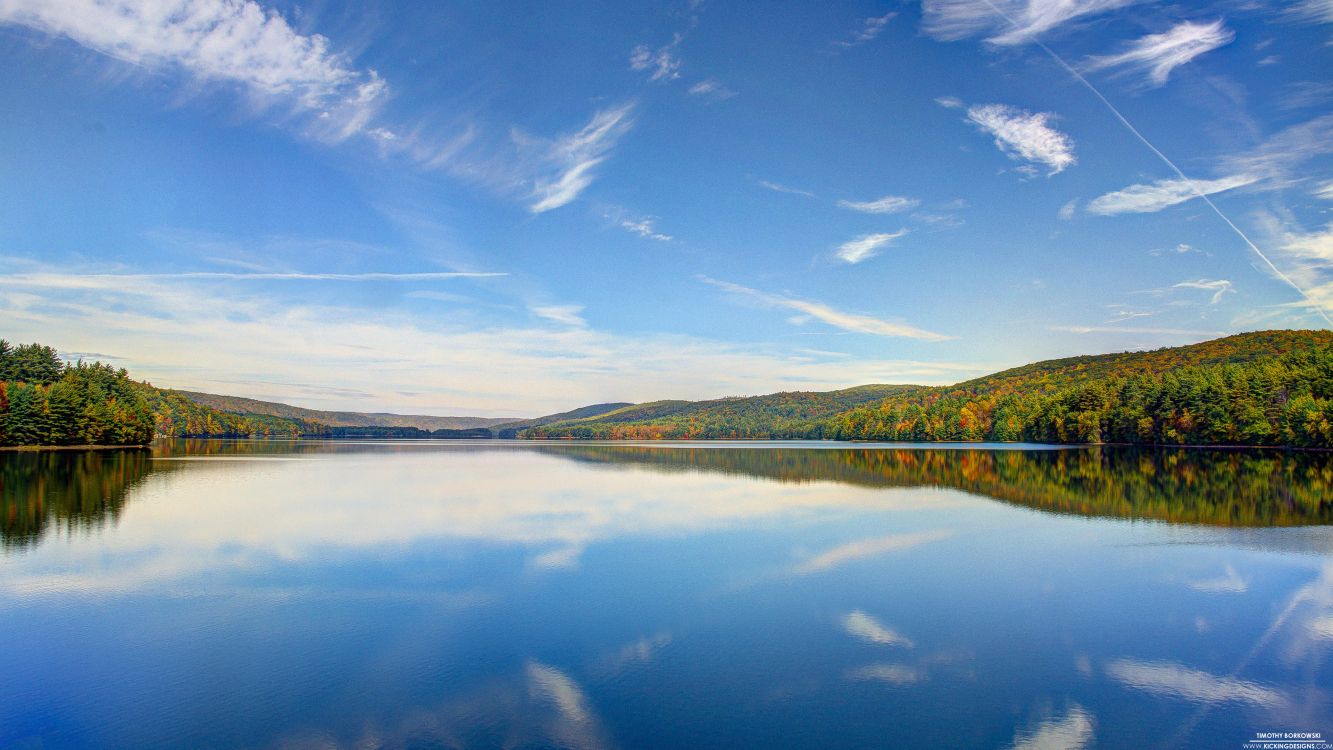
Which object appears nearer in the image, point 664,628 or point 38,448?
point 664,628

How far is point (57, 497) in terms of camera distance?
29.3 meters

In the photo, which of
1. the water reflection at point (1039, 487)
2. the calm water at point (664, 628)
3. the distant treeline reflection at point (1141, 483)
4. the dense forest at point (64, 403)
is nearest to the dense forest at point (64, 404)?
the dense forest at point (64, 403)

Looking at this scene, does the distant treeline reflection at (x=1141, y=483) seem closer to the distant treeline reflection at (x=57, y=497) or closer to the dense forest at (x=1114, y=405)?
the dense forest at (x=1114, y=405)

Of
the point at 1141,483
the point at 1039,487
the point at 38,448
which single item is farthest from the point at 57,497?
the point at 38,448

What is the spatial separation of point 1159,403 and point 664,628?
9544 centimetres

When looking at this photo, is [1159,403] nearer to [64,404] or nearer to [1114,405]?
[1114,405]

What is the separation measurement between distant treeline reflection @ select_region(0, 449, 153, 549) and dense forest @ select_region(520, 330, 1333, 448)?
8882 centimetres

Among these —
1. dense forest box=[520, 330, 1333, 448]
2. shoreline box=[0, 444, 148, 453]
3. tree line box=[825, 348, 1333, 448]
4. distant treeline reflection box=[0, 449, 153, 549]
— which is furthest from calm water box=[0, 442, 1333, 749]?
dense forest box=[520, 330, 1333, 448]

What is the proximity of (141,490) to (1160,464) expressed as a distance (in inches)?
2570

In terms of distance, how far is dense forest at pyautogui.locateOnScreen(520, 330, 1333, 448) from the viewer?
238 ft

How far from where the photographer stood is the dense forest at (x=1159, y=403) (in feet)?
238

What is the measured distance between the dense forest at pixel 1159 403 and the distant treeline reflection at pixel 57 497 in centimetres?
8882

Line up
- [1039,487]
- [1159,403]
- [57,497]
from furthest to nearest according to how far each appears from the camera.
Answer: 1. [1159,403]
2. [1039,487]
3. [57,497]

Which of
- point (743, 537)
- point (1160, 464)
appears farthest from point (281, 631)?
point (1160, 464)
